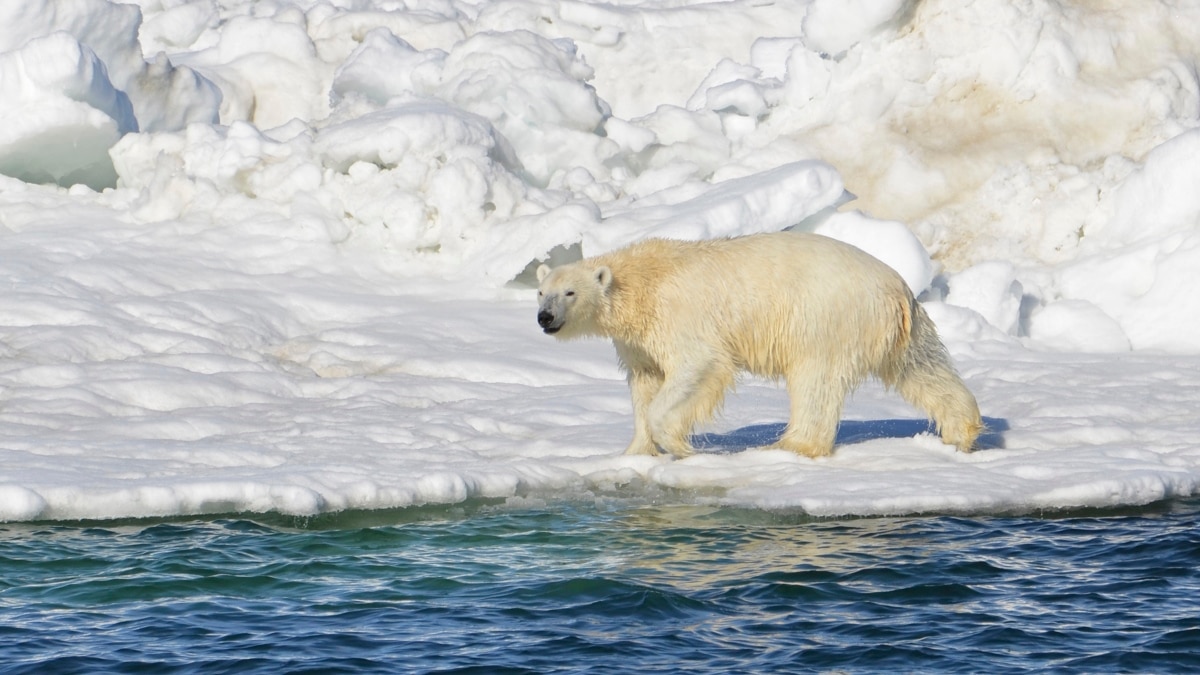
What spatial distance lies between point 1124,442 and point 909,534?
2562 millimetres

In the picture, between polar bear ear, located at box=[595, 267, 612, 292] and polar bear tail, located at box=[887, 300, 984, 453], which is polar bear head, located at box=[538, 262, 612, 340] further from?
polar bear tail, located at box=[887, 300, 984, 453]

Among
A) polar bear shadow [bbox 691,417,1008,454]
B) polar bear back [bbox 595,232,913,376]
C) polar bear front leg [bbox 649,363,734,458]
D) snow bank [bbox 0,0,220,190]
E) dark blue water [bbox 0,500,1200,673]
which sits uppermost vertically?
snow bank [bbox 0,0,220,190]

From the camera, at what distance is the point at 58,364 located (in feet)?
36.4

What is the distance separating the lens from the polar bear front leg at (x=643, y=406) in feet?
29.7

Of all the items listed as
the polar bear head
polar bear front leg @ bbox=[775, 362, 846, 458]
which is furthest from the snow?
the polar bear head

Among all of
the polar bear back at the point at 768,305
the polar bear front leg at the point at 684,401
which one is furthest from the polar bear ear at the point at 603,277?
the polar bear front leg at the point at 684,401

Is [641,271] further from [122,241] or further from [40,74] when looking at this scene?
[40,74]

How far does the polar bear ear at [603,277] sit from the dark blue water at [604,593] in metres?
1.33

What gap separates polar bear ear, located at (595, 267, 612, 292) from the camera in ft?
28.6

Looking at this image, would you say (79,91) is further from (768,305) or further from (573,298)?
(768,305)

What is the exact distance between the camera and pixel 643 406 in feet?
30.0

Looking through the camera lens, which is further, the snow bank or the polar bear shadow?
the snow bank

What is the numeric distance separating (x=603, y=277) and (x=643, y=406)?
2.97 ft

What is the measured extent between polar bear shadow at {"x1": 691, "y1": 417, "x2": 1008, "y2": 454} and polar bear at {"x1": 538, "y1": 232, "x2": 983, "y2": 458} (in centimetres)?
49
